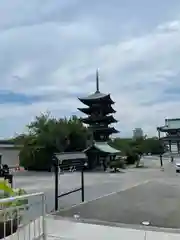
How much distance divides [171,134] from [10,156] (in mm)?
46459

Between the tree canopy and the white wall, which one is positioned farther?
the white wall

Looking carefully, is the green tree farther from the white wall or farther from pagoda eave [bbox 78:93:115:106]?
pagoda eave [bbox 78:93:115:106]

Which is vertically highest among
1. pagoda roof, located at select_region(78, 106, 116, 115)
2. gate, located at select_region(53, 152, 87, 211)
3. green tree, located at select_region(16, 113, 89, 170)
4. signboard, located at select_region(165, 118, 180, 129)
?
signboard, located at select_region(165, 118, 180, 129)

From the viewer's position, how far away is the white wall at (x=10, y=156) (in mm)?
41750

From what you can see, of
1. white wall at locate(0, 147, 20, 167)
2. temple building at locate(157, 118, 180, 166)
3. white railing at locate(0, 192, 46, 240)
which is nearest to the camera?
white railing at locate(0, 192, 46, 240)

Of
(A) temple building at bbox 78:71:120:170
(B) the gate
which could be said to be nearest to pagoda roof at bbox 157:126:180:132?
(A) temple building at bbox 78:71:120:170

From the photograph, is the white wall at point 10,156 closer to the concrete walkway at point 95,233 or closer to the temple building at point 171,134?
the concrete walkway at point 95,233

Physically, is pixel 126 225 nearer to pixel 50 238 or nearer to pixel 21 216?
pixel 50 238

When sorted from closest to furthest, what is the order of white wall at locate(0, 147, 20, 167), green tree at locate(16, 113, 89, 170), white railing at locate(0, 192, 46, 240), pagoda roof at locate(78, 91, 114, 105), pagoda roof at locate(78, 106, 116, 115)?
1. white railing at locate(0, 192, 46, 240)
2. green tree at locate(16, 113, 89, 170)
3. white wall at locate(0, 147, 20, 167)
4. pagoda roof at locate(78, 91, 114, 105)
5. pagoda roof at locate(78, 106, 116, 115)

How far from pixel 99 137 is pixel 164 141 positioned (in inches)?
1335

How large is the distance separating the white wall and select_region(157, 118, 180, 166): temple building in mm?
42934

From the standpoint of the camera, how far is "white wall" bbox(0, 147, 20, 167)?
137ft

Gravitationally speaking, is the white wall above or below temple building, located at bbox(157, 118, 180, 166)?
below

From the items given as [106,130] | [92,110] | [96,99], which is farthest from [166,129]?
[96,99]
